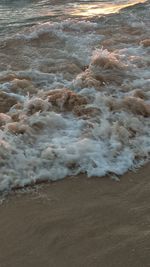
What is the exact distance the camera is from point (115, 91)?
741 cm

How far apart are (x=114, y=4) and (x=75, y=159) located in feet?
37.8

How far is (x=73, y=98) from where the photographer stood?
23.2 ft

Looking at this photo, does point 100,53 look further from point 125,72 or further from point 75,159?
point 75,159

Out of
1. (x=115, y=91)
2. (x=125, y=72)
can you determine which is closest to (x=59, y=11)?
(x=125, y=72)

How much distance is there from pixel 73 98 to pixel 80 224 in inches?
122

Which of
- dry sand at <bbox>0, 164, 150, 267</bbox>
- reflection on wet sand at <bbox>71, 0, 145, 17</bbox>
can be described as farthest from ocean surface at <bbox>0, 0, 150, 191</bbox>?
reflection on wet sand at <bbox>71, 0, 145, 17</bbox>

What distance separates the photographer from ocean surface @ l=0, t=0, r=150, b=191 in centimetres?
535

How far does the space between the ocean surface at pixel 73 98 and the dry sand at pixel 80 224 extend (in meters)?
0.28

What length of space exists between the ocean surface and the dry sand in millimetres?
282

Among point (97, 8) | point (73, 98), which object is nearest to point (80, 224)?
point (73, 98)

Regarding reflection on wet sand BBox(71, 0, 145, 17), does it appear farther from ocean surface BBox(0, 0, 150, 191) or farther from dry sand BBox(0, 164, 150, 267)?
dry sand BBox(0, 164, 150, 267)

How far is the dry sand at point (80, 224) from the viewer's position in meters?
3.86

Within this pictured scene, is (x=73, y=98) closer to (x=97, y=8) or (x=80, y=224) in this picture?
(x=80, y=224)

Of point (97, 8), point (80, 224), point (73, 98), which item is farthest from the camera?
point (97, 8)
